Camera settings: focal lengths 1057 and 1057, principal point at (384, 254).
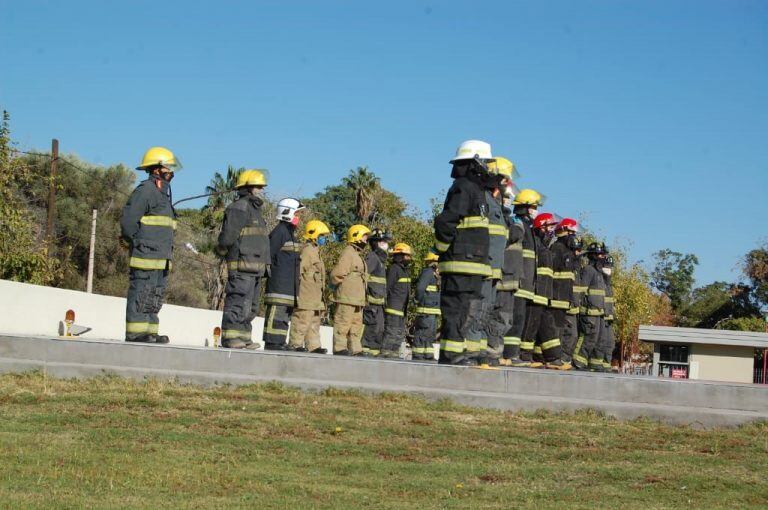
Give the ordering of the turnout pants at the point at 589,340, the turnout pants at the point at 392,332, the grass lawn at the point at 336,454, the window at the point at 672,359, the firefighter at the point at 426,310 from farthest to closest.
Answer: the window at the point at 672,359
the turnout pants at the point at 392,332
the firefighter at the point at 426,310
the turnout pants at the point at 589,340
the grass lawn at the point at 336,454

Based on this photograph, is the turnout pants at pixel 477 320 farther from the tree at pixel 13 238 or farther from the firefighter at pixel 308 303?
the tree at pixel 13 238

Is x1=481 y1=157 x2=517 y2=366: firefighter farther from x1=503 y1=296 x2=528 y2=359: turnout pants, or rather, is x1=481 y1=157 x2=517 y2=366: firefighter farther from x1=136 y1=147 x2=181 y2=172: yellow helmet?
x1=136 y1=147 x2=181 y2=172: yellow helmet

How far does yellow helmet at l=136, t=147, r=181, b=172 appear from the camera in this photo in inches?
549

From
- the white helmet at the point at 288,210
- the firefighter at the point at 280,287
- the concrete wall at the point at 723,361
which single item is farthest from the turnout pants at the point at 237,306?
the concrete wall at the point at 723,361

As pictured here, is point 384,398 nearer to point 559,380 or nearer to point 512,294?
point 559,380

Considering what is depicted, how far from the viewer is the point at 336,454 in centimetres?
841

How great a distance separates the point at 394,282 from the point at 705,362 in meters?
26.2

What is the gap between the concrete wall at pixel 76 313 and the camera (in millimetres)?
21656

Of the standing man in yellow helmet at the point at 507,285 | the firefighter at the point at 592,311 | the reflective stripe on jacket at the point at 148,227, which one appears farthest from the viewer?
the firefighter at the point at 592,311

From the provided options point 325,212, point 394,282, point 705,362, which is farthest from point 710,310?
point 394,282

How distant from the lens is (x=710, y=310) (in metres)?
96.2

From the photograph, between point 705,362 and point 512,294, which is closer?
point 512,294

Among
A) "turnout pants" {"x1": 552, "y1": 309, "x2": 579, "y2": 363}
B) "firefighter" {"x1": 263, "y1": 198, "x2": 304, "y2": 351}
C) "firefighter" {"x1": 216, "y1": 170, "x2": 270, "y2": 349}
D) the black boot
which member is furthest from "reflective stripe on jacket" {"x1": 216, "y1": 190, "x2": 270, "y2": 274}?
"turnout pants" {"x1": 552, "y1": 309, "x2": 579, "y2": 363}

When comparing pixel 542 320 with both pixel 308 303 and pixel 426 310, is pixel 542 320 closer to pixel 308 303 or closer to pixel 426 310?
pixel 308 303
